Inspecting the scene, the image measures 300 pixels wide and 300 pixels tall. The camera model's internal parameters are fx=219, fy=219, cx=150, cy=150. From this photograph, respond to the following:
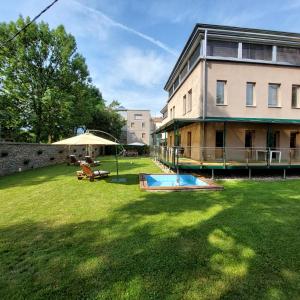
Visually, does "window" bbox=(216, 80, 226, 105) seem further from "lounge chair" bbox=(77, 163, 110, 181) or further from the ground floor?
"lounge chair" bbox=(77, 163, 110, 181)

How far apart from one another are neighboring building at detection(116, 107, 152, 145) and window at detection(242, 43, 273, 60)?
115ft

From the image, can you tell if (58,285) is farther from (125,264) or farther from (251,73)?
(251,73)

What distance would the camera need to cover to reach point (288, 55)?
15883 mm

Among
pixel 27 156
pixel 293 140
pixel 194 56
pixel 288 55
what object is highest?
pixel 194 56

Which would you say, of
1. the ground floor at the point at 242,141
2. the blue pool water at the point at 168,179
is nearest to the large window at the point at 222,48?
the ground floor at the point at 242,141

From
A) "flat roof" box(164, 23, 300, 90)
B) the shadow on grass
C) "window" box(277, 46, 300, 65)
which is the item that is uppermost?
"flat roof" box(164, 23, 300, 90)

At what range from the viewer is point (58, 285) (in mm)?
3232

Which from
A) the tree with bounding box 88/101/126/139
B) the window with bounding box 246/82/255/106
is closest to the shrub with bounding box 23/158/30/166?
the window with bounding box 246/82/255/106

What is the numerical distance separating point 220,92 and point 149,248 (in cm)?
1346

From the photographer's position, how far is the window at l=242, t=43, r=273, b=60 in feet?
50.3

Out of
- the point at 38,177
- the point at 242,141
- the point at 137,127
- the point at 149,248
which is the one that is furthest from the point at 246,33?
the point at 137,127

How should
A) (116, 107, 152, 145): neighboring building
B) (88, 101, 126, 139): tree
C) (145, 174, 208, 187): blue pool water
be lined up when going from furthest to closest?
(116, 107, 152, 145): neighboring building
(88, 101, 126, 139): tree
(145, 174, 208, 187): blue pool water

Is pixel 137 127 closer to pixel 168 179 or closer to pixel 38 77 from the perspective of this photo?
pixel 38 77

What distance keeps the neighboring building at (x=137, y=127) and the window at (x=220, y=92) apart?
113ft
